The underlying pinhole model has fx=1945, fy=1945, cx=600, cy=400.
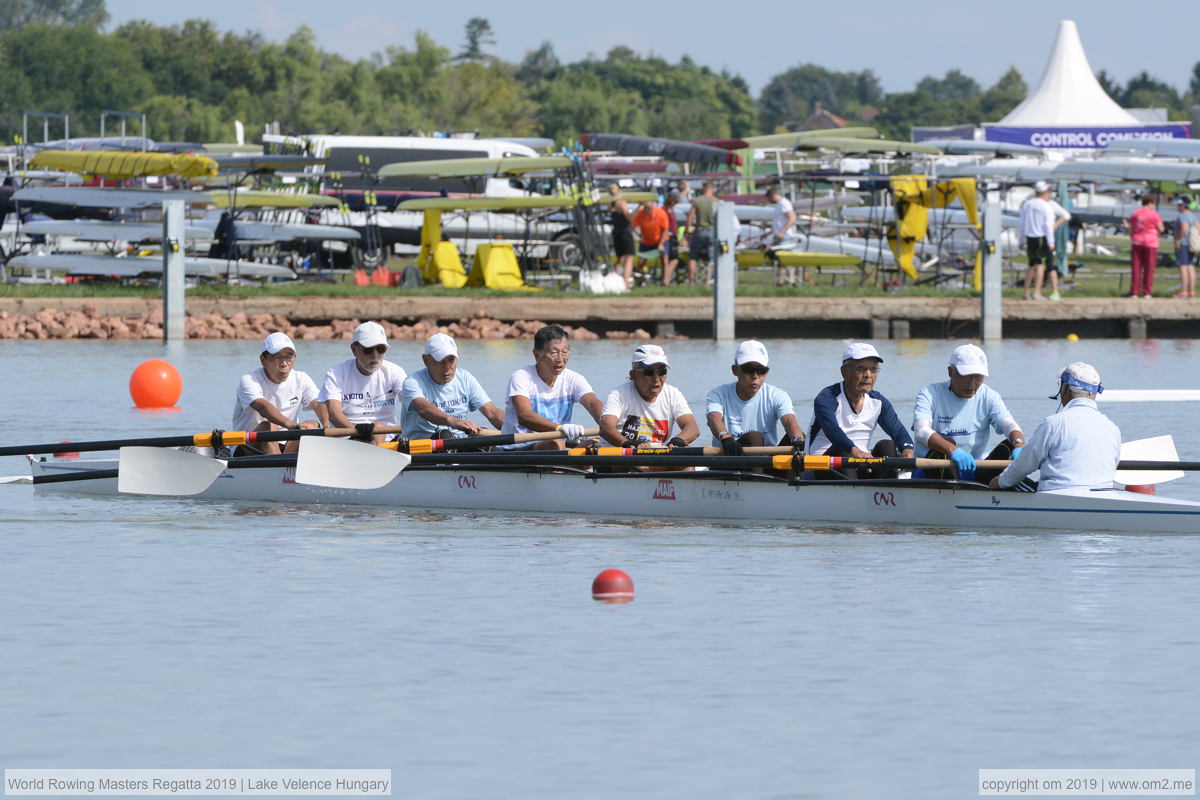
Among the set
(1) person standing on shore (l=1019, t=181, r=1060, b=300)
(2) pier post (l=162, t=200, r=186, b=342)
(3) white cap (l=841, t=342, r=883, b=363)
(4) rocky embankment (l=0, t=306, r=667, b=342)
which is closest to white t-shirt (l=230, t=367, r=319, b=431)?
(3) white cap (l=841, t=342, r=883, b=363)

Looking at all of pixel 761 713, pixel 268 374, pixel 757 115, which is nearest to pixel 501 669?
pixel 761 713

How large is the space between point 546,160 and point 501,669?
83.1ft

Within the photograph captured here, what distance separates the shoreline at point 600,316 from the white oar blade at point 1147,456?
1568 cm

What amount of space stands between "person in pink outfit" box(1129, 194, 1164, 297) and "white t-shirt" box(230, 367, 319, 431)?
1841cm

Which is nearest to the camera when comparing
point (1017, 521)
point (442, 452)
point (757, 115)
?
point (1017, 521)

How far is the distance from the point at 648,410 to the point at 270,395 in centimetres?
323

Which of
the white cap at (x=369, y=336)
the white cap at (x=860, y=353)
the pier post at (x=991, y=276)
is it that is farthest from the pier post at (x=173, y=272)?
the white cap at (x=860, y=353)

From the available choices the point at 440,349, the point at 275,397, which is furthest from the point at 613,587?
the point at 275,397

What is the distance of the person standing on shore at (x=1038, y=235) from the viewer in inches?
1184

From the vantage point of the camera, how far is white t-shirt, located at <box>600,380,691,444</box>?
14.4 meters

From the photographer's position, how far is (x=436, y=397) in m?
15.0

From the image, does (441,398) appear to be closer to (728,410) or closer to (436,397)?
(436,397)

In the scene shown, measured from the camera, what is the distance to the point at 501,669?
9.83 m

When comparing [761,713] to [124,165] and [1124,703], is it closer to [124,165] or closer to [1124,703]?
[1124,703]
